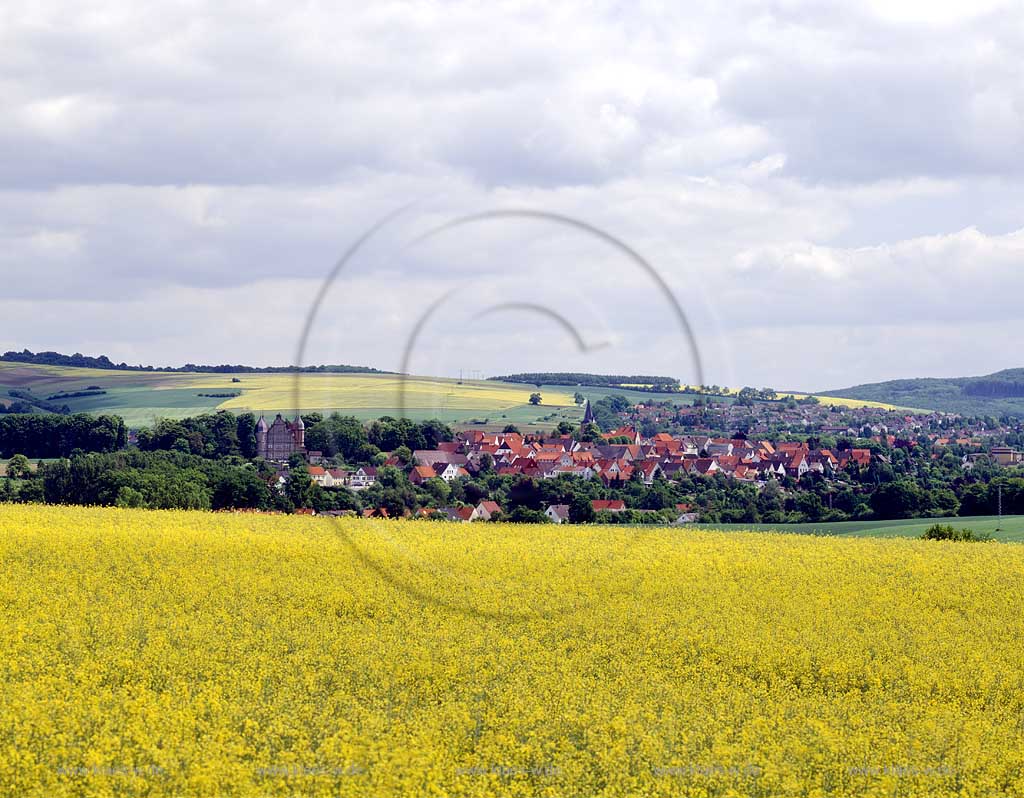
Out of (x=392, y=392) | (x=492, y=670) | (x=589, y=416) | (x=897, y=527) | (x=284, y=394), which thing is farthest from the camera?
(x=897, y=527)

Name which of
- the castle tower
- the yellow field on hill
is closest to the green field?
the yellow field on hill

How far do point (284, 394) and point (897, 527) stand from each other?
25.1 metres

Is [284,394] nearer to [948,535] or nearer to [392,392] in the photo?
[392,392]

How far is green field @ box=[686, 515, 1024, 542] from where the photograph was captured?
4278cm

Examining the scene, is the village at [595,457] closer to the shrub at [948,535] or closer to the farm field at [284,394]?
the farm field at [284,394]

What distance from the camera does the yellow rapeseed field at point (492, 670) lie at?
11.8 meters

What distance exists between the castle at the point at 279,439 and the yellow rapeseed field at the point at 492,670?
1404 cm

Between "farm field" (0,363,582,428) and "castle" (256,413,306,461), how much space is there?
109 centimetres

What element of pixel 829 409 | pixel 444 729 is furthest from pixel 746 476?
pixel 829 409

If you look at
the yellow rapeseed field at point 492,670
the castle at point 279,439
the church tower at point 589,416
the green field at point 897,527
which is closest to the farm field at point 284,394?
the church tower at point 589,416

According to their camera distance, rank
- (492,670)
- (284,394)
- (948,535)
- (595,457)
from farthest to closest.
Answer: (595,457), (284,394), (948,535), (492,670)

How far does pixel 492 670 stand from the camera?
1561 cm

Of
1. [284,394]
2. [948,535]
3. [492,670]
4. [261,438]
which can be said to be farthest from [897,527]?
[492,670]

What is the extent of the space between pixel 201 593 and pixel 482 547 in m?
8.24
